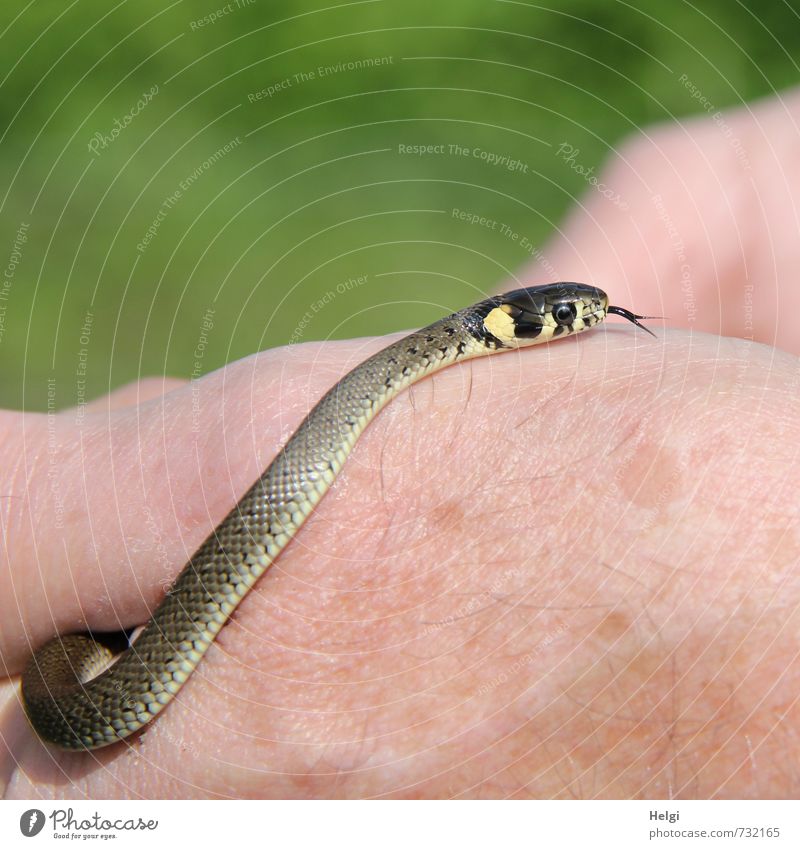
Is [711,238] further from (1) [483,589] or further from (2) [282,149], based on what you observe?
(2) [282,149]

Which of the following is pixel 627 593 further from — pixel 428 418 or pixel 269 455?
pixel 269 455
